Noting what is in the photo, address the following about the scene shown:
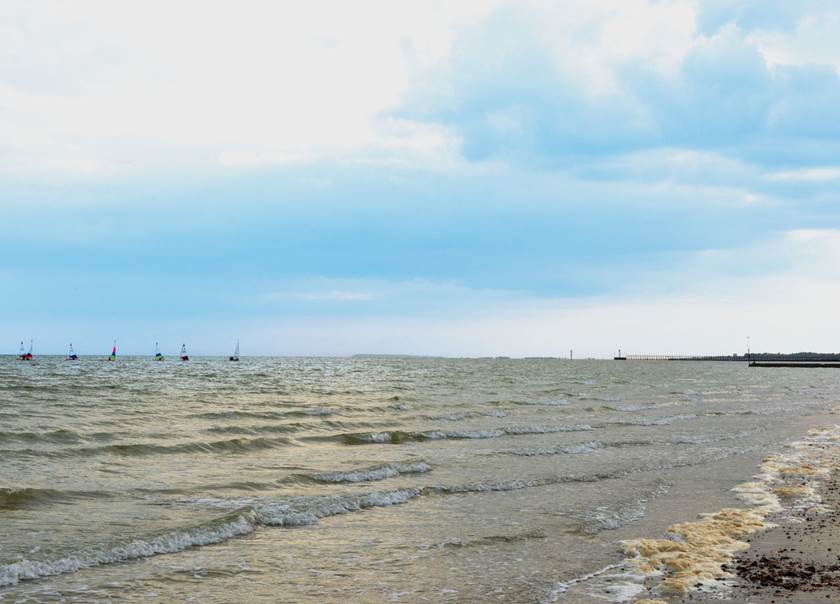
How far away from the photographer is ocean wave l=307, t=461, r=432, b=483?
17578 mm

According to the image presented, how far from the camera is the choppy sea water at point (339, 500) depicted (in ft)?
30.6

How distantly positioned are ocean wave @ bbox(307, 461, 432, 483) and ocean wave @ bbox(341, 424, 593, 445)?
238 inches

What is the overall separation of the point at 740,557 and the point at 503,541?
379cm

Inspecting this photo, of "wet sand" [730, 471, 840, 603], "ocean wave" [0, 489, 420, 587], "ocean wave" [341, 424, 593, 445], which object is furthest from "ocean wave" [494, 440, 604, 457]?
"wet sand" [730, 471, 840, 603]

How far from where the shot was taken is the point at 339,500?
14.6 m

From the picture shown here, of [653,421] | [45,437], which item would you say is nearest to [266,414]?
[45,437]

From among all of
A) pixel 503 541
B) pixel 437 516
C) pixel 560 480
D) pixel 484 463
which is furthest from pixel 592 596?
pixel 484 463

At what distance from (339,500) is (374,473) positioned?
3719 millimetres

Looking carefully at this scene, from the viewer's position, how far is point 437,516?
44.7 ft

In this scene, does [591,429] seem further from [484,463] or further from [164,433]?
[164,433]

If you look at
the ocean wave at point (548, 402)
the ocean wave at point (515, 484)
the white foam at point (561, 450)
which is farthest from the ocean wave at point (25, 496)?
the ocean wave at point (548, 402)

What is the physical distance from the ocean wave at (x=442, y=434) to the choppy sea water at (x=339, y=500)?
0.37 ft

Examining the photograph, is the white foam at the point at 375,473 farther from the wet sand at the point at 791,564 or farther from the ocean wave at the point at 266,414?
the ocean wave at the point at 266,414

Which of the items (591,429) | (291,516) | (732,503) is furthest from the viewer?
(591,429)
